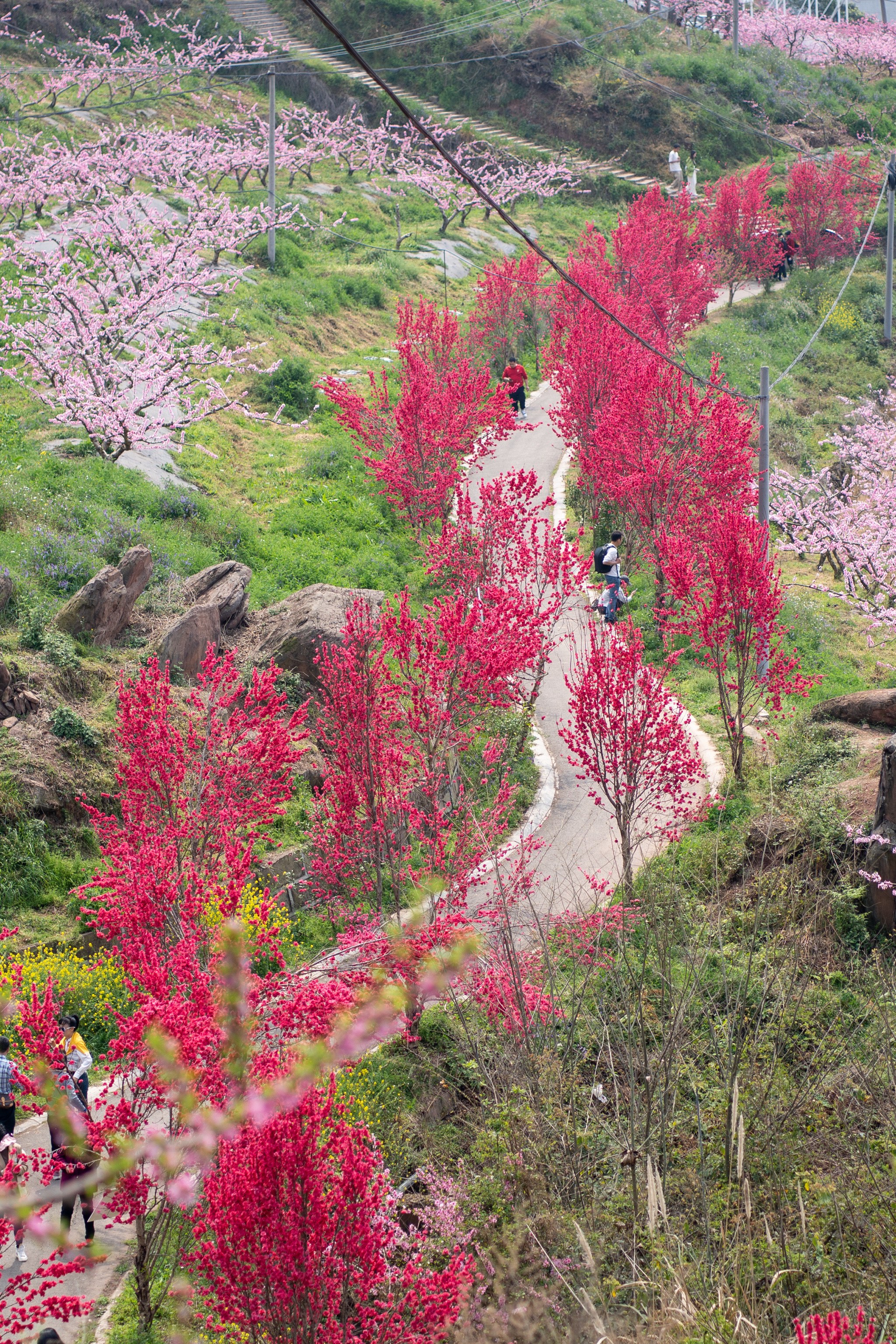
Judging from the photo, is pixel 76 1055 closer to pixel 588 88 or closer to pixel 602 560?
pixel 602 560

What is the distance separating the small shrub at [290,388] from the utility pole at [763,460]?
38.5 ft

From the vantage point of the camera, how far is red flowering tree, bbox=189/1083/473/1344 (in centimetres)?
450

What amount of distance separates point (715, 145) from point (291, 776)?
172 feet

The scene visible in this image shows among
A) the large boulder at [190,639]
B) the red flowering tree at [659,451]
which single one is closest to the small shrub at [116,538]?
the large boulder at [190,639]

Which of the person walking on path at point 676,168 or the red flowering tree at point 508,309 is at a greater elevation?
the person walking on path at point 676,168

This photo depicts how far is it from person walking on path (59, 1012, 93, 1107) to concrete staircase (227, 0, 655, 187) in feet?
170

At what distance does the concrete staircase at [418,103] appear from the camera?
5128 centimetres

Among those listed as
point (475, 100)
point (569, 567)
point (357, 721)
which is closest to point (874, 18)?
point (475, 100)

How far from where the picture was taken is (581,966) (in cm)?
979

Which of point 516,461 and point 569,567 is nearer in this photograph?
point 569,567

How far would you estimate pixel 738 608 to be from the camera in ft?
42.1

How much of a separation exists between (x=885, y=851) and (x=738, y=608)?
3.31 meters

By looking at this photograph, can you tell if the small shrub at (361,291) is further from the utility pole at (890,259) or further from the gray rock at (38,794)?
the gray rock at (38,794)

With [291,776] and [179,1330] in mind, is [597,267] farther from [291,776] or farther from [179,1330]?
[179,1330]
